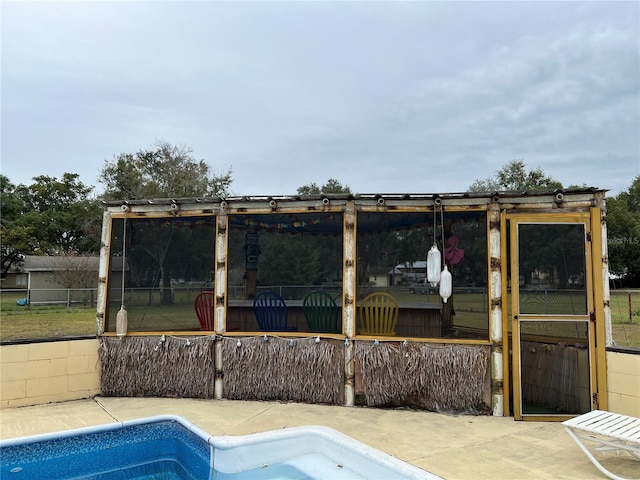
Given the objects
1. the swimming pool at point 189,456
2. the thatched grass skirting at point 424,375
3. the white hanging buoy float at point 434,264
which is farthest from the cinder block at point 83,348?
the white hanging buoy float at point 434,264

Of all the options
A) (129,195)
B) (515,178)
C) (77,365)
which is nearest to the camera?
(77,365)

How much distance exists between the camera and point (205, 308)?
575 centimetres

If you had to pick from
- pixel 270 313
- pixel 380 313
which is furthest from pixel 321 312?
pixel 380 313

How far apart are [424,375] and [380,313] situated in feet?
3.04

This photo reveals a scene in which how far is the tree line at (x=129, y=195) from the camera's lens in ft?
74.4

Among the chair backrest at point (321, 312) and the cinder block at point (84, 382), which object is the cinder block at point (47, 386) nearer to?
the cinder block at point (84, 382)

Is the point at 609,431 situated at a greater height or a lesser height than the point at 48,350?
lesser

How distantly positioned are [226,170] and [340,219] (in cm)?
2005

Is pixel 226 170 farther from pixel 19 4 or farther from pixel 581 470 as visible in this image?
pixel 581 470

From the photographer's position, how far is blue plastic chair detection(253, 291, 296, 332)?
5621 mm

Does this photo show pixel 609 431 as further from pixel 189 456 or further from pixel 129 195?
pixel 129 195

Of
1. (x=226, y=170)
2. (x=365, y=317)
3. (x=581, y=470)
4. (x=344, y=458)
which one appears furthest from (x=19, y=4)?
(x=226, y=170)

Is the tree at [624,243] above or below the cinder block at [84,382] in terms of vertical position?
above

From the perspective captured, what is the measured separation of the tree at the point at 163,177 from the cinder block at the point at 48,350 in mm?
17306
